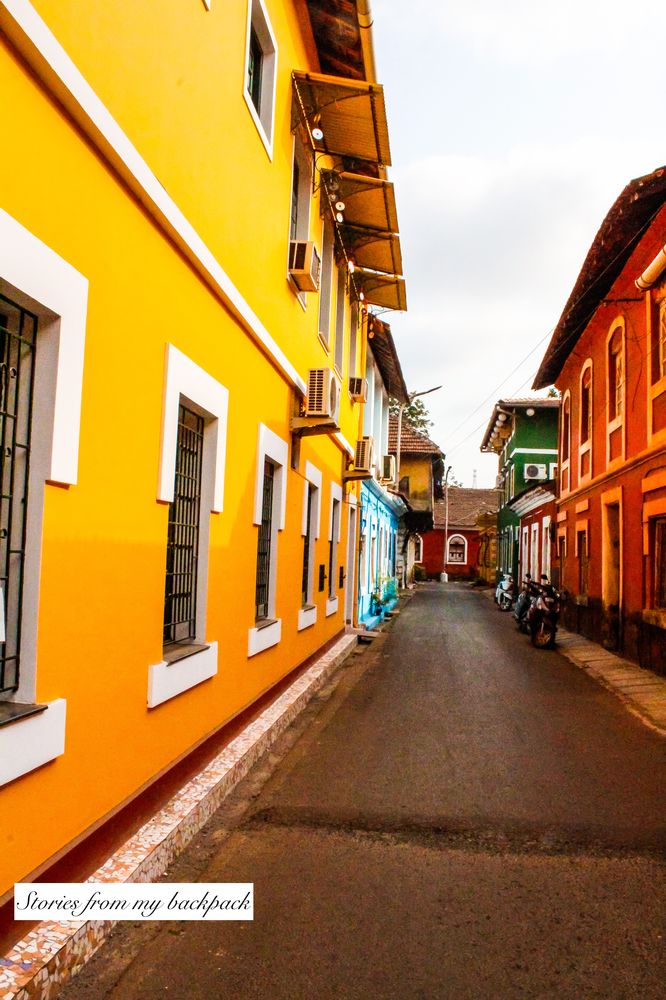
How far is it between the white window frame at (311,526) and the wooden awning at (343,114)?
3.67 m

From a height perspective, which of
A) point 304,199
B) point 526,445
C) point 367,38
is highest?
point 367,38

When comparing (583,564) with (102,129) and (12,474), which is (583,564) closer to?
(102,129)

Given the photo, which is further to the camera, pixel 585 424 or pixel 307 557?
pixel 585 424

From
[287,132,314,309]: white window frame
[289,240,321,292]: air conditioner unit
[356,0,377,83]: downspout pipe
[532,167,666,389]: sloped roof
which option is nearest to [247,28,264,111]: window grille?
[356,0,377,83]: downspout pipe

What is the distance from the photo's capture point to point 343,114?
8508 mm

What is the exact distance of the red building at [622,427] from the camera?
10.4 m

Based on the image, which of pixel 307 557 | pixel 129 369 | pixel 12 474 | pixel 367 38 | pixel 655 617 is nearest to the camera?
pixel 12 474

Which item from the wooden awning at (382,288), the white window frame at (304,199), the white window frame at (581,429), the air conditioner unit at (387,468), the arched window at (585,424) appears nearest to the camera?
the white window frame at (304,199)

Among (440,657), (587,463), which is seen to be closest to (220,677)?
(440,657)

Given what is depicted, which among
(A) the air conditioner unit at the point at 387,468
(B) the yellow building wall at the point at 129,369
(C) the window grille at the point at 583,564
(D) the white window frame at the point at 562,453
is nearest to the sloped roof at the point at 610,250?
(D) the white window frame at the point at 562,453

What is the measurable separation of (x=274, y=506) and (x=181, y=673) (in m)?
3.17

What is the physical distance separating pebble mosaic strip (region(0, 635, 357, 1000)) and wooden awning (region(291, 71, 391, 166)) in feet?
19.6

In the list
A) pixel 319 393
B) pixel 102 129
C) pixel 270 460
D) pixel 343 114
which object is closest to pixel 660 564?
pixel 319 393

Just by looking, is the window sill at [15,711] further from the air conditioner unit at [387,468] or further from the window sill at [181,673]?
the air conditioner unit at [387,468]
